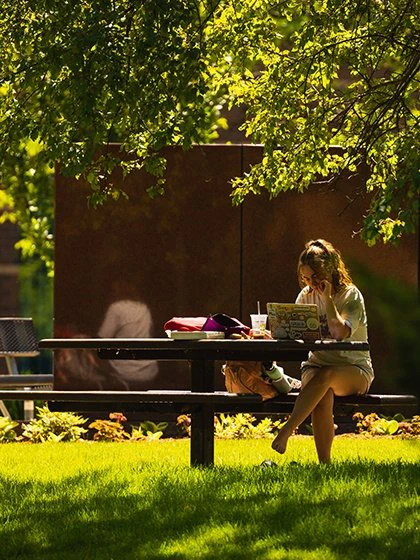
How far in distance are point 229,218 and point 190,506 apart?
288 inches

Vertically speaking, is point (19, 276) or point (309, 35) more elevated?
point (309, 35)

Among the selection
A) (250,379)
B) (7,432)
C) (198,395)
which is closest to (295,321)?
(250,379)

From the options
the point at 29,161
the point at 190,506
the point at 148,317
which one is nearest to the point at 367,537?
the point at 190,506

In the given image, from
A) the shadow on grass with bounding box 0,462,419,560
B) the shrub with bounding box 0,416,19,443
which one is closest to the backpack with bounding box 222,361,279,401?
the shadow on grass with bounding box 0,462,419,560

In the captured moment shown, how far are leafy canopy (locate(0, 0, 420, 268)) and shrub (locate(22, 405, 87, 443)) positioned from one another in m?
2.73

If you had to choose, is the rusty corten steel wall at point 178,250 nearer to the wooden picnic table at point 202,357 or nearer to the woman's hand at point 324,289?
the wooden picnic table at point 202,357

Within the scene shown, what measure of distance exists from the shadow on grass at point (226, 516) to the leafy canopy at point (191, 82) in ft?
5.46

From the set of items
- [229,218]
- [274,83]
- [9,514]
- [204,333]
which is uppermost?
[274,83]

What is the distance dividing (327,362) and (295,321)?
1.31ft

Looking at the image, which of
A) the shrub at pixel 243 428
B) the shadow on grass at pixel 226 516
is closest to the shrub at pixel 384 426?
the shrub at pixel 243 428

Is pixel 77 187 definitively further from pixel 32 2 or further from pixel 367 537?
pixel 367 537

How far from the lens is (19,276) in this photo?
2755cm

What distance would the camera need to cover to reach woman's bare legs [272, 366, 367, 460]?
9.17 meters

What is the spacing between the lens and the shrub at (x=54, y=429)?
13.2 meters
